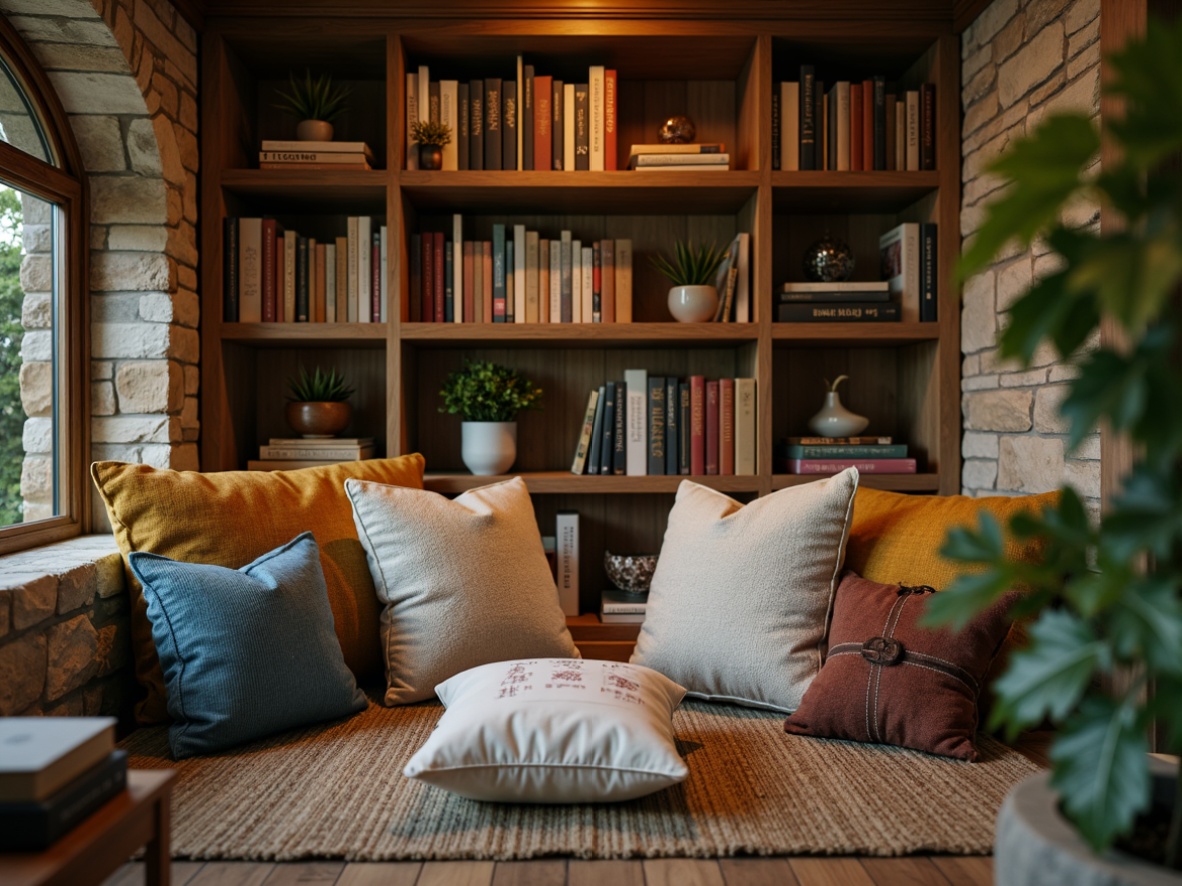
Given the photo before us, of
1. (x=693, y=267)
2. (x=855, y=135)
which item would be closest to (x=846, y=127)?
(x=855, y=135)

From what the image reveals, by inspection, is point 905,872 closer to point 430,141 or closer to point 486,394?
point 486,394

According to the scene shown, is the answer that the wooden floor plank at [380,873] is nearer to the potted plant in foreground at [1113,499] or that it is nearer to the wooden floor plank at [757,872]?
the wooden floor plank at [757,872]

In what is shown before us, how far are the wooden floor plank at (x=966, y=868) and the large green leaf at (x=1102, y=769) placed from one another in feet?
2.19

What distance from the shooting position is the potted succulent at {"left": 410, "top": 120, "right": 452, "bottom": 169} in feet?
8.78

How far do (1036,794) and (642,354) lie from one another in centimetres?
214

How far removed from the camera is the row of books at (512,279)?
109 inches

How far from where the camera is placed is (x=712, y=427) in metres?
2.78

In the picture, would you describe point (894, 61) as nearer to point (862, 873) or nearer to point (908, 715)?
point (908, 715)

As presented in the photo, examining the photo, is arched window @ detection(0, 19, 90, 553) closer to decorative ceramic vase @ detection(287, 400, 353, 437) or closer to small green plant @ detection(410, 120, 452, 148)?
decorative ceramic vase @ detection(287, 400, 353, 437)

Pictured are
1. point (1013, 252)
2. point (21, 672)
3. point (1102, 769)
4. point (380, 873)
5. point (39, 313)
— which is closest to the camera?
point (1102, 769)

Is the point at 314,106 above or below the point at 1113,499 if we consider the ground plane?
above

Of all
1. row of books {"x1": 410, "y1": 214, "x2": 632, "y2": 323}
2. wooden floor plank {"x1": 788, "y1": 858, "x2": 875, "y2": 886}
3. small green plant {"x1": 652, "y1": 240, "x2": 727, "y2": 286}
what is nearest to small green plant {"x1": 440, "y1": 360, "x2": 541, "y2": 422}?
row of books {"x1": 410, "y1": 214, "x2": 632, "y2": 323}

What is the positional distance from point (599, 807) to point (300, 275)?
5.96 feet

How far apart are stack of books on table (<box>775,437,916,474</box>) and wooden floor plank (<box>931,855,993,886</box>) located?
4.42 ft
